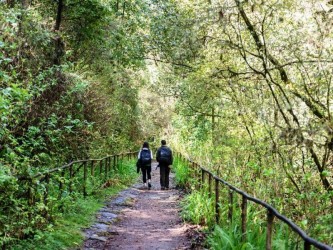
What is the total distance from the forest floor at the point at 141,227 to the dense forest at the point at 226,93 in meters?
1.34

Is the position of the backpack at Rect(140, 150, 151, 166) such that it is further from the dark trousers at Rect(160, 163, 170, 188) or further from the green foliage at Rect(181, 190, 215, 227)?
the green foliage at Rect(181, 190, 215, 227)

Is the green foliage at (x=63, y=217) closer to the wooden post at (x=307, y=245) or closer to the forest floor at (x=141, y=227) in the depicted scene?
the forest floor at (x=141, y=227)

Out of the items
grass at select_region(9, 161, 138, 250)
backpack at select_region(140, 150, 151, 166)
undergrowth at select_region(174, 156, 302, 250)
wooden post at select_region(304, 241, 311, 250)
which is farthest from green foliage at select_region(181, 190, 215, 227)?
backpack at select_region(140, 150, 151, 166)

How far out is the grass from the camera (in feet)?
20.0

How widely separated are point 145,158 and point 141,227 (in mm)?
6494

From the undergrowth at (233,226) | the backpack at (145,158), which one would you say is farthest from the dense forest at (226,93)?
the backpack at (145,158)

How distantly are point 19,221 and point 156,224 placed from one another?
4268mm

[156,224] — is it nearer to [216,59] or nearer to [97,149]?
[216,59]

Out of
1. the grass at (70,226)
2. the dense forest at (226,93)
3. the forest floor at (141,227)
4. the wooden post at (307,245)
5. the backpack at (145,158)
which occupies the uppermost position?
the dense forest at (226,93)

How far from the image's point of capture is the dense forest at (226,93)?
6.09 m

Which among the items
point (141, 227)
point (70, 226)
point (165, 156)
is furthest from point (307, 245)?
point (165, 156)

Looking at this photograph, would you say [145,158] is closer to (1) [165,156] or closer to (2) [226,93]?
(1) [165,156]

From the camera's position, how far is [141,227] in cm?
921

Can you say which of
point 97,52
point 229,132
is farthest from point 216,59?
point 97,52
